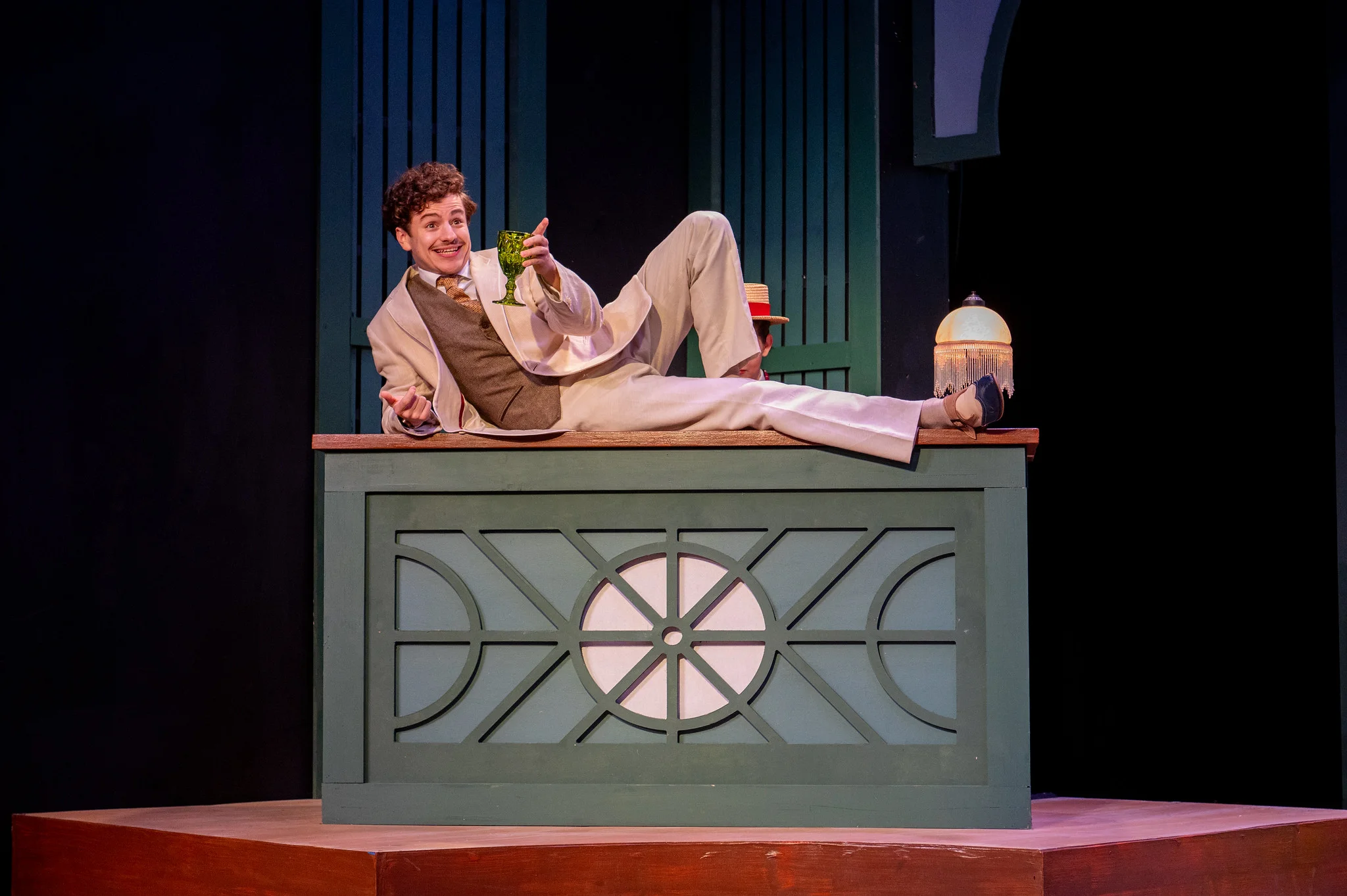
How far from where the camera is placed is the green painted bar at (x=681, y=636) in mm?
2516

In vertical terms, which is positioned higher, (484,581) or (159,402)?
(159,402)

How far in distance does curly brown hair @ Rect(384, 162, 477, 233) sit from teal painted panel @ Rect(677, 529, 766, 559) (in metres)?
0.96

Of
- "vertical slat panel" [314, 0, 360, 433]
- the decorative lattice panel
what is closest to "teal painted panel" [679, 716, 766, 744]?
the decorative lattice panel

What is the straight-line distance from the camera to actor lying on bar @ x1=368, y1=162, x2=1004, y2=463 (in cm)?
257

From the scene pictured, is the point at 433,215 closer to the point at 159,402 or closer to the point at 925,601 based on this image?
the point at 159,402

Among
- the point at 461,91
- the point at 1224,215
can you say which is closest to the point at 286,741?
the point at 461,91

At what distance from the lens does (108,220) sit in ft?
10.4

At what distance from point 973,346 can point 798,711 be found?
8.00ft

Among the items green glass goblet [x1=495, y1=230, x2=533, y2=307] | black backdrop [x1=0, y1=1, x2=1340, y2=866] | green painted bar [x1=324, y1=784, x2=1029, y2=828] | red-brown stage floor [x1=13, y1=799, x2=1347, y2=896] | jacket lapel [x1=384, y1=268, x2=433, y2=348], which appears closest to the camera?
red-brown stage floor [x1=13, y1=799, x2=1347, y2=896]

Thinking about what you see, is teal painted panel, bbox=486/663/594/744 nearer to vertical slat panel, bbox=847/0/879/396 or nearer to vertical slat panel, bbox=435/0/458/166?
vertical slat panel, bbox=435/0/458/166

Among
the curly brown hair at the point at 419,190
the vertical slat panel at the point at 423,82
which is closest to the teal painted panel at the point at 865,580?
the curly brown hair at the point at 419,190

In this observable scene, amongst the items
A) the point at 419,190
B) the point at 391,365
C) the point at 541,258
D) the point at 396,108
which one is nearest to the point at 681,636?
the point at 541,258

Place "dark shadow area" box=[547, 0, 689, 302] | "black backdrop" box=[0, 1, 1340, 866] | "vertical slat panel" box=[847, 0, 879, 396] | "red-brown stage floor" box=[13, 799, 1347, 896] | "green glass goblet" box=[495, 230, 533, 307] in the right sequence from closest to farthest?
"red-brown stage floor" box=[13, 799, 1347, 896] < "green glass goblet" box=[495, 230, 533, 307] < "black backdrop" box=[0, 1, 1340, 866] < "dark shadow area" box=[547, 0, 689, 302] < "vertical slat panel" box=[847, 0, 879, 396]

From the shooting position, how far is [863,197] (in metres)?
4.63
